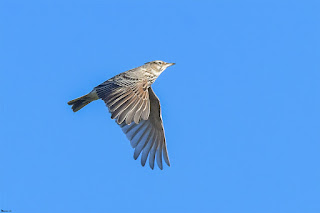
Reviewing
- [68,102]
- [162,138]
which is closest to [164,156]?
[162,138]

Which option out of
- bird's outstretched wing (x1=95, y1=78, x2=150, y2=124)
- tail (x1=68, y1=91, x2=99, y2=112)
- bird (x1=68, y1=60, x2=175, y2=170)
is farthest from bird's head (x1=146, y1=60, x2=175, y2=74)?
tail (x1=68, y1=91, x2=99, y2=112)

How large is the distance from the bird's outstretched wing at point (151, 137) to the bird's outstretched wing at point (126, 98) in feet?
4.31

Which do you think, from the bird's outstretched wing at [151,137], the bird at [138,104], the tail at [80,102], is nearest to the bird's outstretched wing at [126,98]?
the bird at [138,104]

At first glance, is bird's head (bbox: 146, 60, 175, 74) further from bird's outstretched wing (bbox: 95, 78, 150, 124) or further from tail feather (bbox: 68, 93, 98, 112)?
tail feather (bbox: 68, 93, 98, 112)

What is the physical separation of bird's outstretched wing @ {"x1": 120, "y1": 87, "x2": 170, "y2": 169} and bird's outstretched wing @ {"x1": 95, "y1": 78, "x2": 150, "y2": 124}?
1.31m

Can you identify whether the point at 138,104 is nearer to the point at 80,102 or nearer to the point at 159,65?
the point at 80,102

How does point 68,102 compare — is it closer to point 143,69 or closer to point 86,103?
point 86,103

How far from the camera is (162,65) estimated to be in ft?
53.1

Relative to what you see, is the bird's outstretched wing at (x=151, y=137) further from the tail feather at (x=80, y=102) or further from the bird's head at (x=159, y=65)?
the tail feather at (x=80, y=102)

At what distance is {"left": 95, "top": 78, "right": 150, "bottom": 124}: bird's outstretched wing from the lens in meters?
13.1

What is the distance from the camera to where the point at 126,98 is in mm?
13602

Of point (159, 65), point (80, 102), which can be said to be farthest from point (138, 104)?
point (159, 65)

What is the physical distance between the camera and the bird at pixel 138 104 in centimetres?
1331

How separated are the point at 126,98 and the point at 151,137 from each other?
2.66 meters
